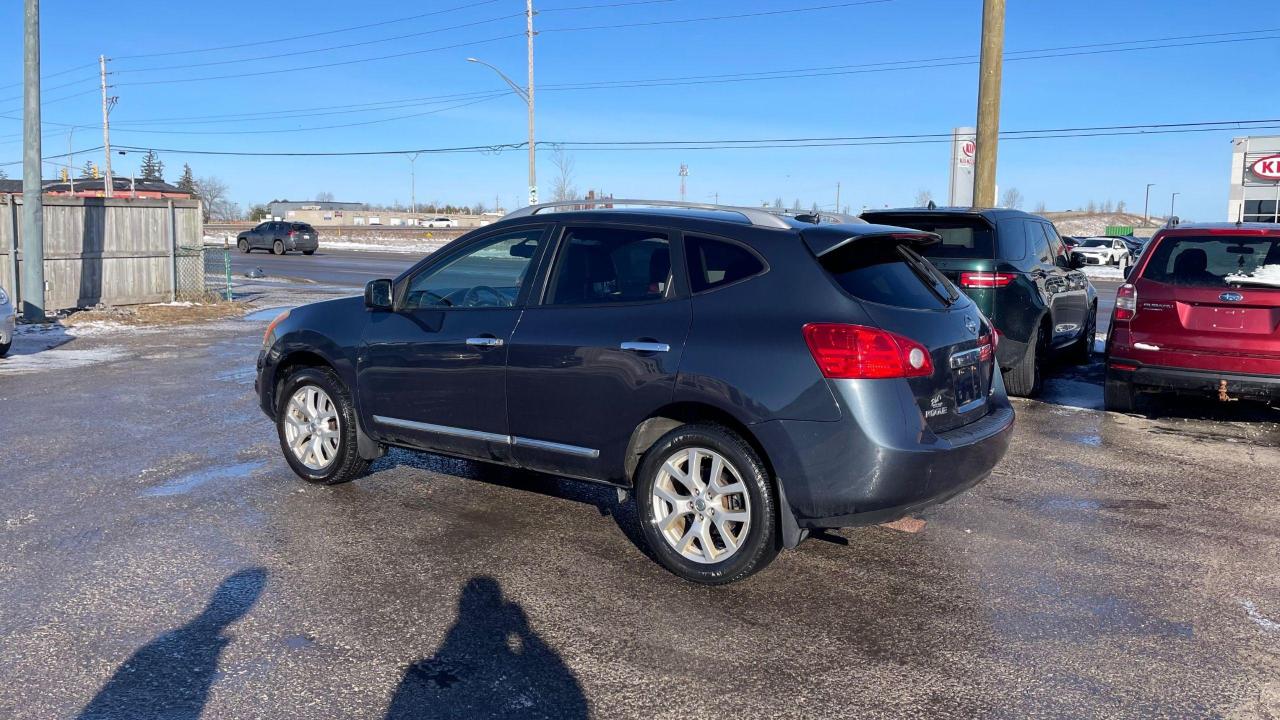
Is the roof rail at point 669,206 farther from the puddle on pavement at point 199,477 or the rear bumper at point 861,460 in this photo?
the puddle on pavement at point 199,477

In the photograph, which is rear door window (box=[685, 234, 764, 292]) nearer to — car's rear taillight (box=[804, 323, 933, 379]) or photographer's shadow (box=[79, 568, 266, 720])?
car's rear taillight (box=[804, 323, 933, 379])

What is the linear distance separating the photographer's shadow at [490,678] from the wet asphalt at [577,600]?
0.05ft

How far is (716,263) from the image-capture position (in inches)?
196

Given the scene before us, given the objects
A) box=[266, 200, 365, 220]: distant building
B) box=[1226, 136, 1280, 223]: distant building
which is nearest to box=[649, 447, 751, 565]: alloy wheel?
Answer: box=[1226, 136, 1280, 223]: distant building

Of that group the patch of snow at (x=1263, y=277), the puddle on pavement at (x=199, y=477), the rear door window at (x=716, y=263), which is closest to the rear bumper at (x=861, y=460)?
the rear door window at (x=716, y=263)

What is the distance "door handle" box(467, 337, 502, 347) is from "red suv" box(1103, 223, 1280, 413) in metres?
5.51

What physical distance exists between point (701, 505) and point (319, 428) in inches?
111

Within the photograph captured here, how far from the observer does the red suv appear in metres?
7.80

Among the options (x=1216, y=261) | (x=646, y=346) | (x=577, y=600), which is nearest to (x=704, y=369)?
(x=646, y=346)

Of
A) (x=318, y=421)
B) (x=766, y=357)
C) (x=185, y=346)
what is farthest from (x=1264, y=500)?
(x=185, y=346)

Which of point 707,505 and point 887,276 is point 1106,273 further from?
point 707,505

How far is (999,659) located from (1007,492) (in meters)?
2.62

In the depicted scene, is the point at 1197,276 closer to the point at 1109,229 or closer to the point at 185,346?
the point at 185,346

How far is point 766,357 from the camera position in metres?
4.62
